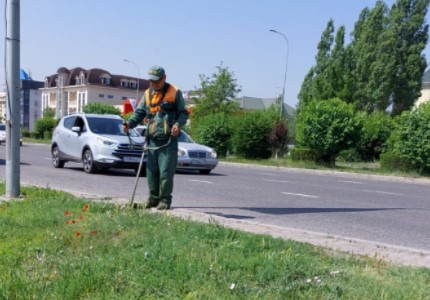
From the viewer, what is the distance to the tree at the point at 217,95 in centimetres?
5178

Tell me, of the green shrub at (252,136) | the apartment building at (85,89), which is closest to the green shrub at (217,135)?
the green shrub at (252,136)

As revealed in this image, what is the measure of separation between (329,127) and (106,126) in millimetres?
12517

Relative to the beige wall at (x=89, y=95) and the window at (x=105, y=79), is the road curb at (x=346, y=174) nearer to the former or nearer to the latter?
the beige wall at (x=89, y=95)

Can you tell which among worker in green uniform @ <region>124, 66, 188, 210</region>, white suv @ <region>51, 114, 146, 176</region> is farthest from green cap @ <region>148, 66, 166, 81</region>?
white suv @ <region>51, 114, 146, 176</region>

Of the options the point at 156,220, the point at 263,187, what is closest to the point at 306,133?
the point at 263,187

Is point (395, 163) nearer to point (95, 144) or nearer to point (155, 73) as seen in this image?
point (95, 144)

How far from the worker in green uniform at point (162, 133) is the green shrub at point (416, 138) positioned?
1778 cm

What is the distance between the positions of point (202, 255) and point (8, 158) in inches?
200

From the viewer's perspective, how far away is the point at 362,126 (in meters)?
27.4

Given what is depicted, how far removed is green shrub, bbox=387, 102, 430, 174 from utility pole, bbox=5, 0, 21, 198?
18.2 metres

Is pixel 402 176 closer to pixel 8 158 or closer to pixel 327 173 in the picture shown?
pixel 327 173

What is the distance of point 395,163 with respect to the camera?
999 inches

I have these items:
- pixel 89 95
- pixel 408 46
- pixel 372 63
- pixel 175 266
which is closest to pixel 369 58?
pixel 372 63

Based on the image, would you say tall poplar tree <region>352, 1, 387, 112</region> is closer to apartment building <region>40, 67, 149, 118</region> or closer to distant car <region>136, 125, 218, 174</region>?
distant car <region>136, 125, 218, 174</region>
